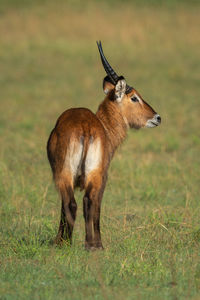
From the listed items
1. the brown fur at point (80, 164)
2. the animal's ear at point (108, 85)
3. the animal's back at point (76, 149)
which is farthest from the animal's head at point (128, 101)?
the animal's back at point (76, 149)

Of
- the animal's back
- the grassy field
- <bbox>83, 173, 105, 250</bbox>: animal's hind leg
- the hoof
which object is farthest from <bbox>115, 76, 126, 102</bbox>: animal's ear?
the hoof

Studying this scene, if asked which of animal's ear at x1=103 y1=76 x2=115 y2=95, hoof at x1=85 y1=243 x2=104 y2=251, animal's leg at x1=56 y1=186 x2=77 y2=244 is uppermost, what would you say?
animal's ear at x1=103 y1=76 x2=115 y2=95

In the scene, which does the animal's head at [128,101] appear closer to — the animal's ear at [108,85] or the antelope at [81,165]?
the animal's ear at [108,85]

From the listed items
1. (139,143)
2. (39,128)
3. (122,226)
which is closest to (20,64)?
(39,128)

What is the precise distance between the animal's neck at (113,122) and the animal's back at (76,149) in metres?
0.60

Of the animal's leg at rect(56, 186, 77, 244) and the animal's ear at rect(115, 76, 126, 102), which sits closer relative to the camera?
the animal's leg at rect(56, 186, 77, 244)

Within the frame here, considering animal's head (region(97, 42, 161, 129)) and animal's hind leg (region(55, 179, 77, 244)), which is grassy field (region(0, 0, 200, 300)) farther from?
animal's head (region(97, 42, 161, 129))

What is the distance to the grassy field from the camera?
4707 mm

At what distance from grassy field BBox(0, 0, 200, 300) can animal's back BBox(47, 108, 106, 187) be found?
0.62 m

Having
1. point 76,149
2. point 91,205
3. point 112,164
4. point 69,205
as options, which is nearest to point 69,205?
point 69,205

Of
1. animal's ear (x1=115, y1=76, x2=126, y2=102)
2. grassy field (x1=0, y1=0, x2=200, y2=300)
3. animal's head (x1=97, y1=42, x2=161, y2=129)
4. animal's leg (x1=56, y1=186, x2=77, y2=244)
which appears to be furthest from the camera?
animal's head (x1=97, y1=42, x2=161, y2=129)

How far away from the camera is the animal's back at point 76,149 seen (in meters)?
5.36

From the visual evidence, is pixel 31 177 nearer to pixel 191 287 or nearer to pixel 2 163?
pixel 2 163

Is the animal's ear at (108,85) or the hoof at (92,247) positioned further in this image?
the animal's ear at (108,85)
